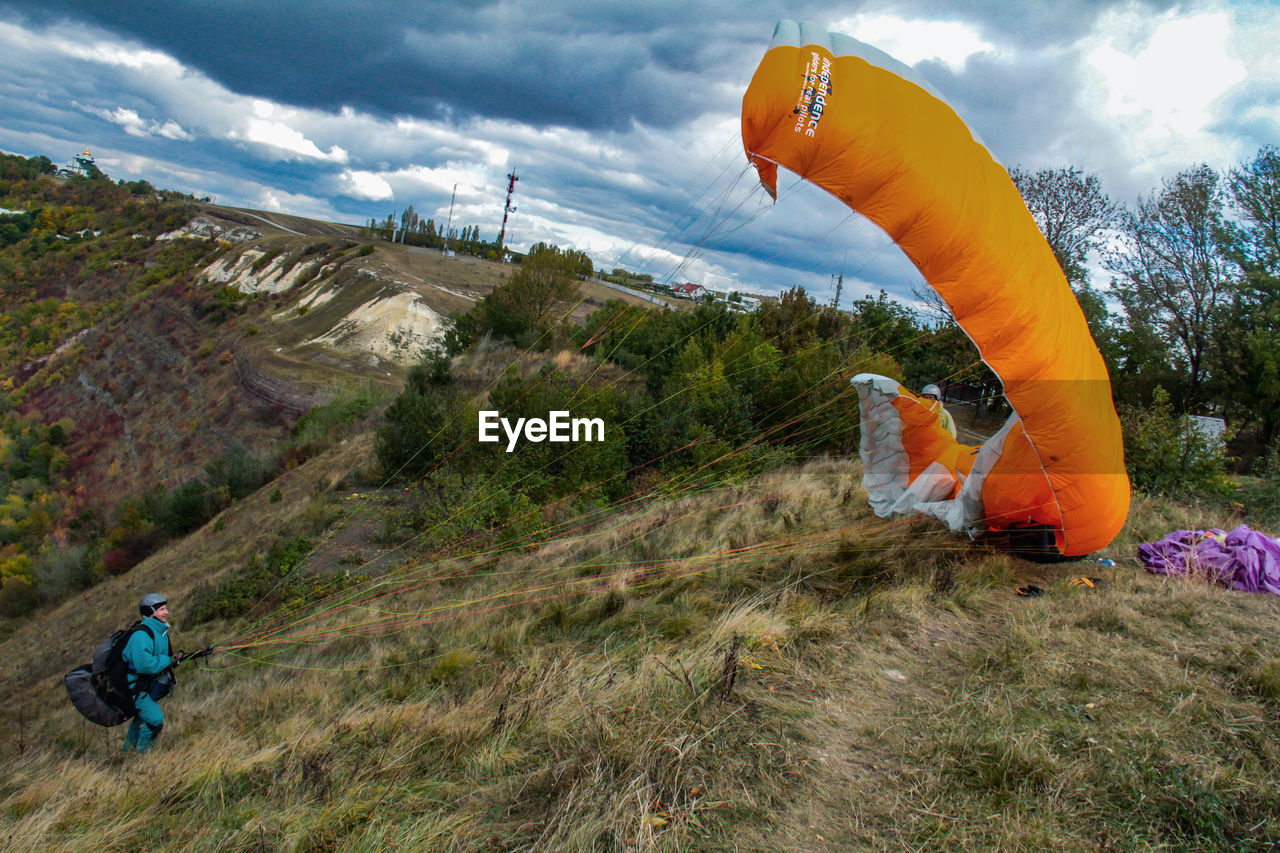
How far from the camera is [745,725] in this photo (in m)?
3.44

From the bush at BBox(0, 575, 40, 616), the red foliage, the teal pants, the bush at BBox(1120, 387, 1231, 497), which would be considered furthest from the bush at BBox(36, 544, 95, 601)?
the bush at BBox(1120, 387, 1231, 497)

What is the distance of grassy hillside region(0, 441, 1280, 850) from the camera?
2.72 m

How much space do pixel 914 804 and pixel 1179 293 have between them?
29801 millimetres

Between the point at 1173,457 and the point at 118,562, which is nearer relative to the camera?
the point at 1173,457

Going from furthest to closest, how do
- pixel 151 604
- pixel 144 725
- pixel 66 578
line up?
pixel 66 578 < pixel 144 725 < pixel 151 604

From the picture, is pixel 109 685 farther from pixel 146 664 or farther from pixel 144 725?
pixel 144 725

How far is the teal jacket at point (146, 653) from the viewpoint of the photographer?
4688 mm

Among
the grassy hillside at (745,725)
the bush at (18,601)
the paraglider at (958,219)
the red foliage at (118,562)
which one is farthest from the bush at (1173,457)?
the bush at (18,601)

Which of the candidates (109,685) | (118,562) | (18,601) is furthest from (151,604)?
(18,601)

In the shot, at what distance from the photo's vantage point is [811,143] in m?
4.76

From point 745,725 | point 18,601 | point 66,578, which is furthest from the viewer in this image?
point 18,601

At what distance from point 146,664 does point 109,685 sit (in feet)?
1.03

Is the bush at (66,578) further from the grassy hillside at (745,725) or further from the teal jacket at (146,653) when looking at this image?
the teal jacket at (146,653)

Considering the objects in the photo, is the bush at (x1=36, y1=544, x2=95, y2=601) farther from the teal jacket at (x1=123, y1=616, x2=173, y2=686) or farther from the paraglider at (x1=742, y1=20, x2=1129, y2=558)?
the paraglider at (x1=742, y1=20, x2=1129, y2=558)
